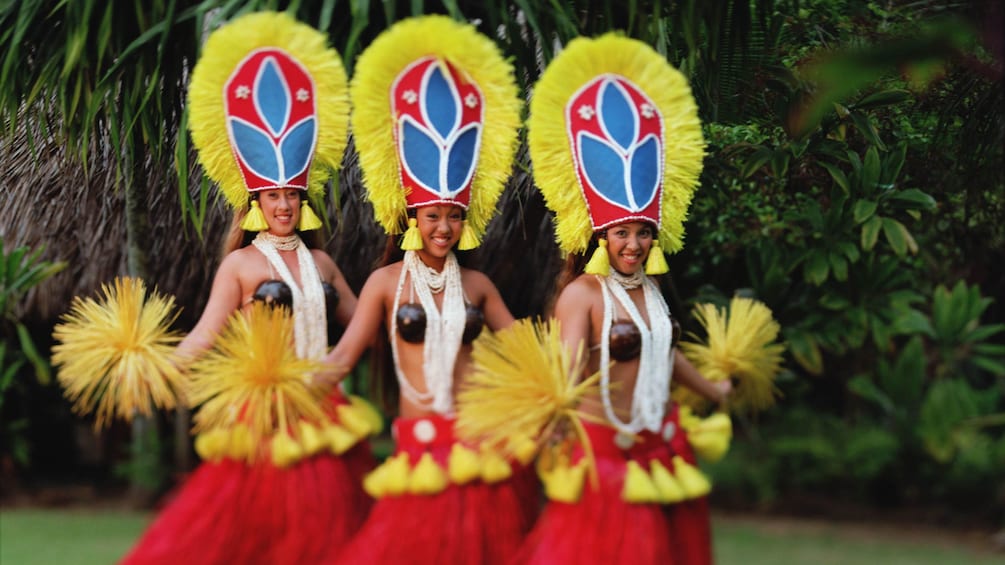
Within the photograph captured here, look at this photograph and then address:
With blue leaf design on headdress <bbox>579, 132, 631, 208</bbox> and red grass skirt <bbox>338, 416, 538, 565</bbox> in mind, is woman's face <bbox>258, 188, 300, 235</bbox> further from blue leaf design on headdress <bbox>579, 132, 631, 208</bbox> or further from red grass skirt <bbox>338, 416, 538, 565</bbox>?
blue leaf design on headdress <bbox>579, 132, 631, 208</bbox>

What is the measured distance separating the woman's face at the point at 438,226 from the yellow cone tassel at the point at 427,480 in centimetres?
52

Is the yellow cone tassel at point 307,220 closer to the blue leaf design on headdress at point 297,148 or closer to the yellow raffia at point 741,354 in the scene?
the blue leaf design on headdress at point 297,148

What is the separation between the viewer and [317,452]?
2863 mm

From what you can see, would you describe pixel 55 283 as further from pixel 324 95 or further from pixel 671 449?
pixel 671 449

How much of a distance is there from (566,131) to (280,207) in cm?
78

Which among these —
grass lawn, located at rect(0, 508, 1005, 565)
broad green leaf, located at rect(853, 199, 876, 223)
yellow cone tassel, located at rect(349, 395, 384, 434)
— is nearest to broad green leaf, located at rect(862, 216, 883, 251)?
broad green leaf, located at rect(853, 199, 876, 223)

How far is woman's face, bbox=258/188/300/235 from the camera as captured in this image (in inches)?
120

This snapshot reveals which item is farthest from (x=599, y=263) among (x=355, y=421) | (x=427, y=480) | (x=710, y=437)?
(x=355, y=421)

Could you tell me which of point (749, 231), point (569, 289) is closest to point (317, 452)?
point (569, 289)

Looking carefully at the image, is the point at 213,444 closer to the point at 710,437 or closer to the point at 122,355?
the point at 122,355

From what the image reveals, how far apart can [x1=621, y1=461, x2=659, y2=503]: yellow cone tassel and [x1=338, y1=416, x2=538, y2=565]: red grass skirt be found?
31cm

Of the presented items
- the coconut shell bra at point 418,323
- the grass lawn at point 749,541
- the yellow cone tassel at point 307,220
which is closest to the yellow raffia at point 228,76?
the yellow cone tassel at point 307,220

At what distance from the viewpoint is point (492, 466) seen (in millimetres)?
2707

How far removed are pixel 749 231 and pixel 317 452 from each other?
6.35 ft
